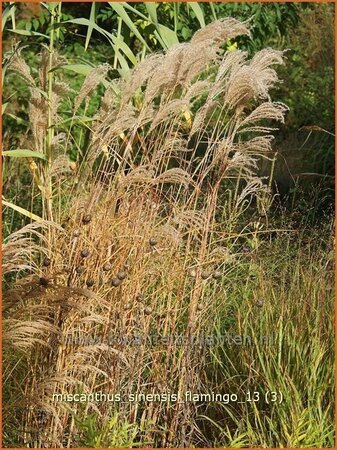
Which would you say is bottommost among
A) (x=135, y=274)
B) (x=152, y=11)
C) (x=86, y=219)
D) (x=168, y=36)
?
(x=135, y=274)

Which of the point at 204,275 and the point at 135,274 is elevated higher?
the point at 135,274

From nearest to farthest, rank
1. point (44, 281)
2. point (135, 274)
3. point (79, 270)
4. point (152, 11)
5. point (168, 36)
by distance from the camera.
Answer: point (44, 281)
point (79, 270)
point (135, 274)
point (152, 11)
point (168, 36)

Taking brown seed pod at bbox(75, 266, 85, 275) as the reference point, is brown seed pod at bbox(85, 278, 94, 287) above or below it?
below

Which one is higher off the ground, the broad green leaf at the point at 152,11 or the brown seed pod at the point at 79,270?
the broad green leaf at the point at 152,11

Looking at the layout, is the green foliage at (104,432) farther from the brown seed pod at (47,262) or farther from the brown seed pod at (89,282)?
the brown seed pod at (47,262)

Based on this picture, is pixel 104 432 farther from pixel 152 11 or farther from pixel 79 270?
pixel 152 11

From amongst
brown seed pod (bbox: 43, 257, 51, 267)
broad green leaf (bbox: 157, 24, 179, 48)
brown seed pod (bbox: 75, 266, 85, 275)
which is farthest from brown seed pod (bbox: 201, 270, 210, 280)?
broad green leaf (bbox: 157, 24, 179, 48)

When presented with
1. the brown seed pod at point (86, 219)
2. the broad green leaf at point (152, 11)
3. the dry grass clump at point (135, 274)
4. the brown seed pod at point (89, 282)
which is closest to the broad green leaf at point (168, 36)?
the broad green leaf at point (152, 11)

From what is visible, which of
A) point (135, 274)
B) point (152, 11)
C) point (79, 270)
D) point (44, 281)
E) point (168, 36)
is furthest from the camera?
point (168, 36)

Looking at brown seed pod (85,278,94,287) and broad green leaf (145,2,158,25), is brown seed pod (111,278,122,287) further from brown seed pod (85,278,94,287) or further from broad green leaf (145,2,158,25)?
broad green leaf (145,2,158,25)

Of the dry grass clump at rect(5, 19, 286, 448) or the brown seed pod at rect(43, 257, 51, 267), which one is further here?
the brown seed pod at rect(43, 257, 51, 267)

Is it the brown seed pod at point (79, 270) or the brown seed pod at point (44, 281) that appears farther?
the brown seed pod at point (79, 270)

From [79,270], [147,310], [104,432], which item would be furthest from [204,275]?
[104,432]

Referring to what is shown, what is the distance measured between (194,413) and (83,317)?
73 cm
